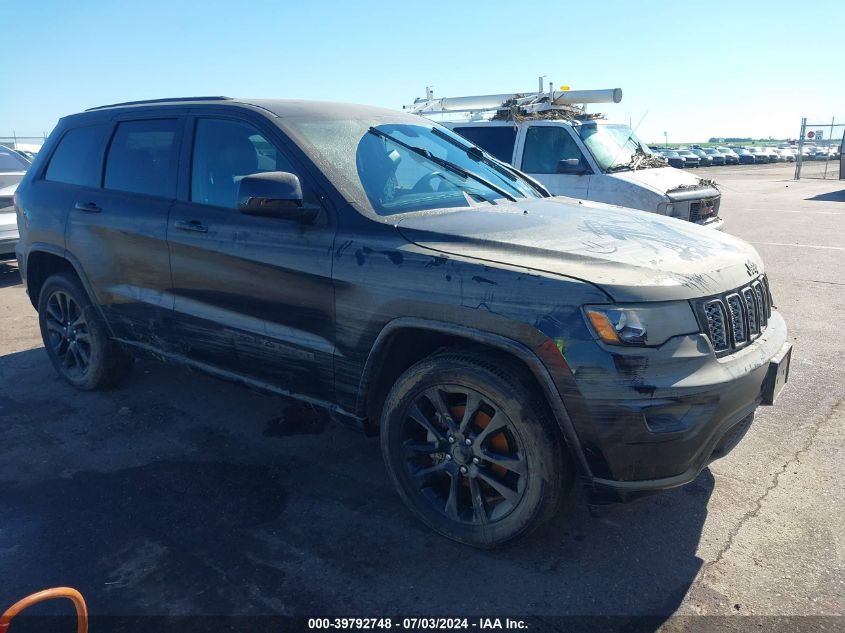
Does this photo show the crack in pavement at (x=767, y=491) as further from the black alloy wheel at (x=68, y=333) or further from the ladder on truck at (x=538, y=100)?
the ladder on truck at (x=538, y=100)

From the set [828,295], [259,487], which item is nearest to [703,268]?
[259,487]

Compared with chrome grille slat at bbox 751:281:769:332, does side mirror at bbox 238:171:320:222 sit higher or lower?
higher

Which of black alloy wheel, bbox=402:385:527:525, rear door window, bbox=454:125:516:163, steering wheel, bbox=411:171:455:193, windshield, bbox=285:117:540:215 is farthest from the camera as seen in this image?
rear door window, bbox=454:125:516:163

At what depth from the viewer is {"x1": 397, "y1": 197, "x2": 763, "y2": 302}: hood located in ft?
8.63

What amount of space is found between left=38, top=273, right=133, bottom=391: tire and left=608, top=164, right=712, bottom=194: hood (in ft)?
20.7

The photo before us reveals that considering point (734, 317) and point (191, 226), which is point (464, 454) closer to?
point (734, 317)

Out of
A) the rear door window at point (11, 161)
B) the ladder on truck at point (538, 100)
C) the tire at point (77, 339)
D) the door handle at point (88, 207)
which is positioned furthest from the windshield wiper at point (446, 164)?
the rear door window at point (11, 161)

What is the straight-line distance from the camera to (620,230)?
3227mm

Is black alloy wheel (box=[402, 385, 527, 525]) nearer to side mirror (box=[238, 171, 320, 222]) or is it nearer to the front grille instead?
the front grille

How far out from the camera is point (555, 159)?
912cm

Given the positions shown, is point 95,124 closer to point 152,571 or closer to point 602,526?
point 152,571

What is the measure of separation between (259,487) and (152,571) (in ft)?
2.56

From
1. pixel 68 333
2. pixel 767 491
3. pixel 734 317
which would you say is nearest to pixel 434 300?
pixel 734 317

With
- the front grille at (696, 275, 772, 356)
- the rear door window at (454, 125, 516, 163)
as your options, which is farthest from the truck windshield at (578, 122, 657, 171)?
the front grille at (696, 275, 772, 356)
